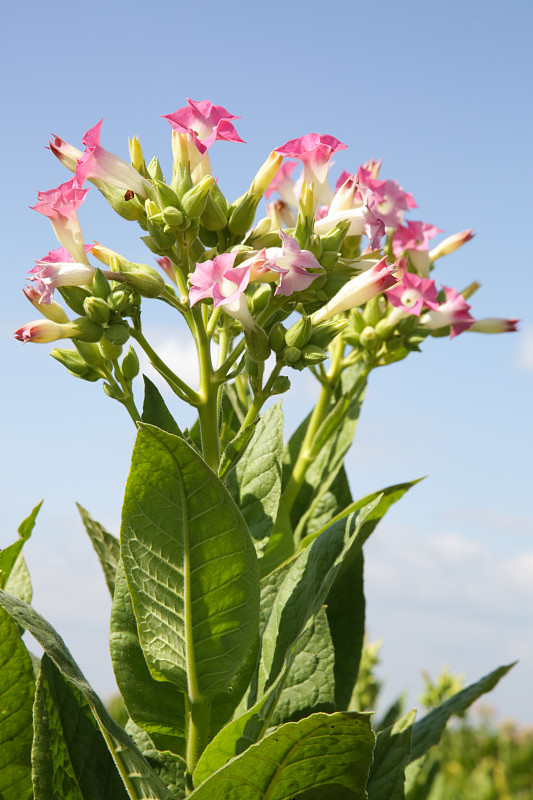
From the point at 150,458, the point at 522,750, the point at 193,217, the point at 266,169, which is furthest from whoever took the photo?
the point at 522,750

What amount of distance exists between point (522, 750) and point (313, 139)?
14.2ft

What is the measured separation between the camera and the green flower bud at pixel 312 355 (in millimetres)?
1006

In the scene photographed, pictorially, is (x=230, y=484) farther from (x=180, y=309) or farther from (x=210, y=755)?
(x=210, y=755)

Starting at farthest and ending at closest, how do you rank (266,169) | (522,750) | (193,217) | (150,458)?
(522,750) < (266,169) < (193,217) < (150,458)

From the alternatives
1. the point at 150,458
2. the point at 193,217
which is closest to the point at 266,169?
Result: the point at 193,217

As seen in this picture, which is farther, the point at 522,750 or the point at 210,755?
the point at 522,750

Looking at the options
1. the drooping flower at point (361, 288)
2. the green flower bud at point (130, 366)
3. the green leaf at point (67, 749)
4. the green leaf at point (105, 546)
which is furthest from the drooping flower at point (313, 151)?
the green leaf at point (67, 749)

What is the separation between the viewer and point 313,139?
3.61 ft

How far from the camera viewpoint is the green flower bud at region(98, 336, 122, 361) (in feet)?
3.56

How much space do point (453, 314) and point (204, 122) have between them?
79cm

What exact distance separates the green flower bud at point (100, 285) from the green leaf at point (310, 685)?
20.0 inches

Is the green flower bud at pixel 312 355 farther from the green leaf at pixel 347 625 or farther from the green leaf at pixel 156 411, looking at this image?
the green leaf at pixel 347 625

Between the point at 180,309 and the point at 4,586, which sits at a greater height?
the point at 180,309

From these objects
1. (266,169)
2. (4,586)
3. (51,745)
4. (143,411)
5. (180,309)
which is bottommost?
(51,745)
